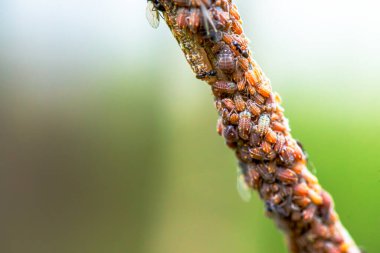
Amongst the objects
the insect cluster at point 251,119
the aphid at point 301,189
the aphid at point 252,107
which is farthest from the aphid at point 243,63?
the aphid at point 301,189

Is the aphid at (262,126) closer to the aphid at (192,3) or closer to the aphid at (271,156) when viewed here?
the aphid at (271,156)

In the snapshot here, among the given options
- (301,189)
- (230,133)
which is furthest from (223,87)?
(301,189)

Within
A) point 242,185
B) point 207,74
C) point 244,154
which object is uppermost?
point 207,74

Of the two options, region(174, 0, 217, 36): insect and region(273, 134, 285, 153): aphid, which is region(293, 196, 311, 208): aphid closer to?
region(273, 134, 285, 153): aphid

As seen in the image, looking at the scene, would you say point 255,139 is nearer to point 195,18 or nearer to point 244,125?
point 244,125

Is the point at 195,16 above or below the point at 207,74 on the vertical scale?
above

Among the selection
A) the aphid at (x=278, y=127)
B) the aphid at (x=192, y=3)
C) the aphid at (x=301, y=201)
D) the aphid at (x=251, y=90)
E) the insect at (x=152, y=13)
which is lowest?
the aphid at (x=301, y=201)

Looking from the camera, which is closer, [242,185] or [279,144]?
[279,144]

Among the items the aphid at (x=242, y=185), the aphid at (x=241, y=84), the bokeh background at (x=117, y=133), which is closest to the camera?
the aphid at (x=241, y=84)
